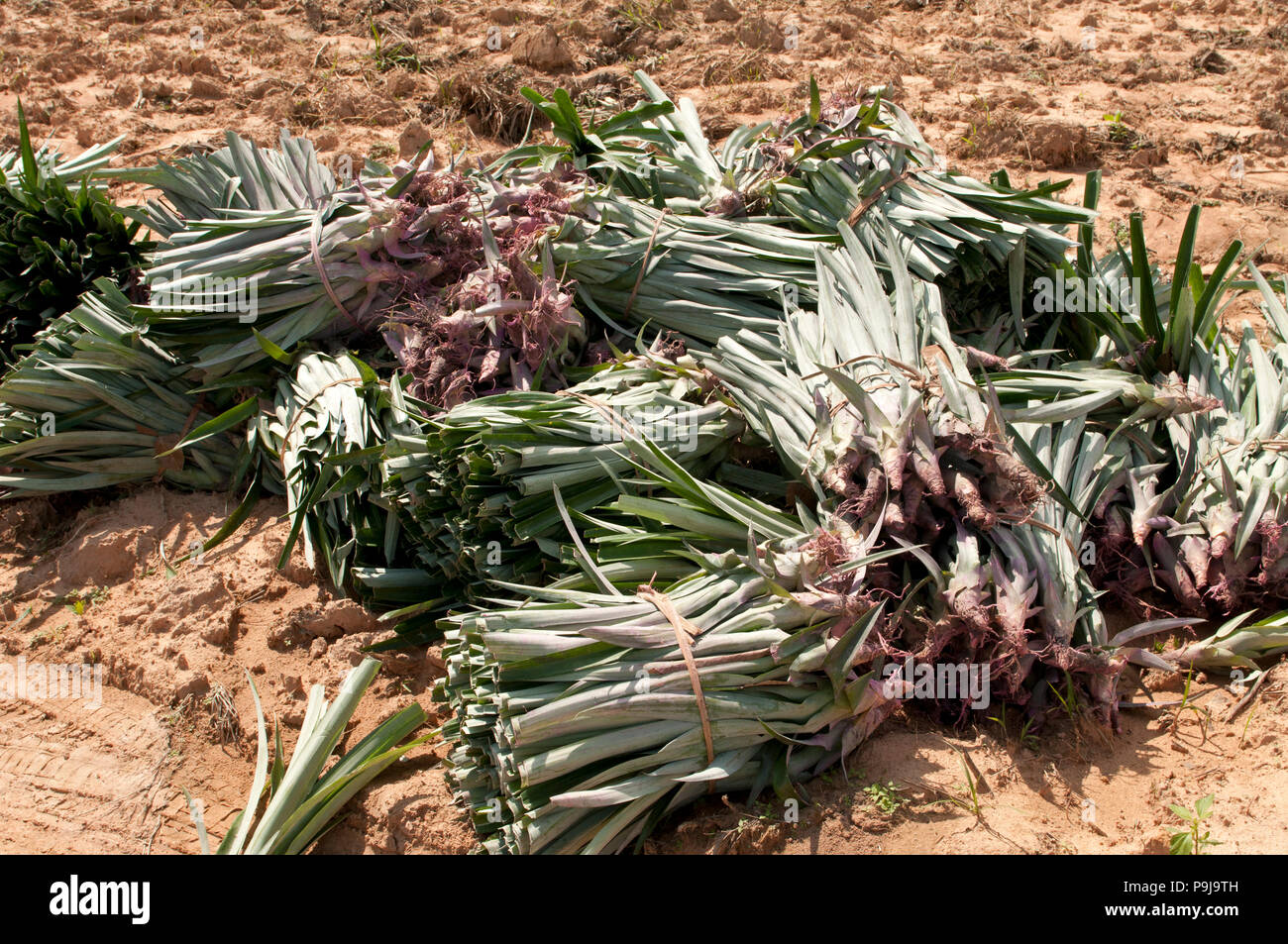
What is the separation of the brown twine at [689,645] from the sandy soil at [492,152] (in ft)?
0.61

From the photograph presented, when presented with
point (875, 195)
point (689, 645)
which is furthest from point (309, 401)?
point (875, 195)

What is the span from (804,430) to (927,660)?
2.02 feet

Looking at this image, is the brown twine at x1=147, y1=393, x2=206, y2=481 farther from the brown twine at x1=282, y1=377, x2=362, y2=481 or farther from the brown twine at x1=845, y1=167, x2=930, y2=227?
the brown twine at x1=845, y1=167, x2=930, y2=227

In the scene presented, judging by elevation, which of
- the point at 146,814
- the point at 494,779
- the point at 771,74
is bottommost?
the point at 146,814

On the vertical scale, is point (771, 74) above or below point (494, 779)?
above

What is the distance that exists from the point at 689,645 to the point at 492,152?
3590mm

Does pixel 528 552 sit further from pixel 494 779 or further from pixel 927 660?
pixel 927 660

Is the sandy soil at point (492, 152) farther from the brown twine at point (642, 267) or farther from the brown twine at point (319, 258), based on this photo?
the brown twine at point (642, 267)

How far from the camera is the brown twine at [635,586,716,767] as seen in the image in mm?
2186

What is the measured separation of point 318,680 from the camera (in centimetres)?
280

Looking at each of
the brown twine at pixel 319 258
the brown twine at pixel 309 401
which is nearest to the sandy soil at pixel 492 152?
the brown twine at pixel 309 401

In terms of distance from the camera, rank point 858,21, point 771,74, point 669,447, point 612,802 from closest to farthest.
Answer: point 612,802 → point 669,447 → point 771,74 → point 858,21

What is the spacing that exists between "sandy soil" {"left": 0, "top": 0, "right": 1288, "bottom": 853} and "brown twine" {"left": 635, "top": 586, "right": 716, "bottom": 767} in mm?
187
